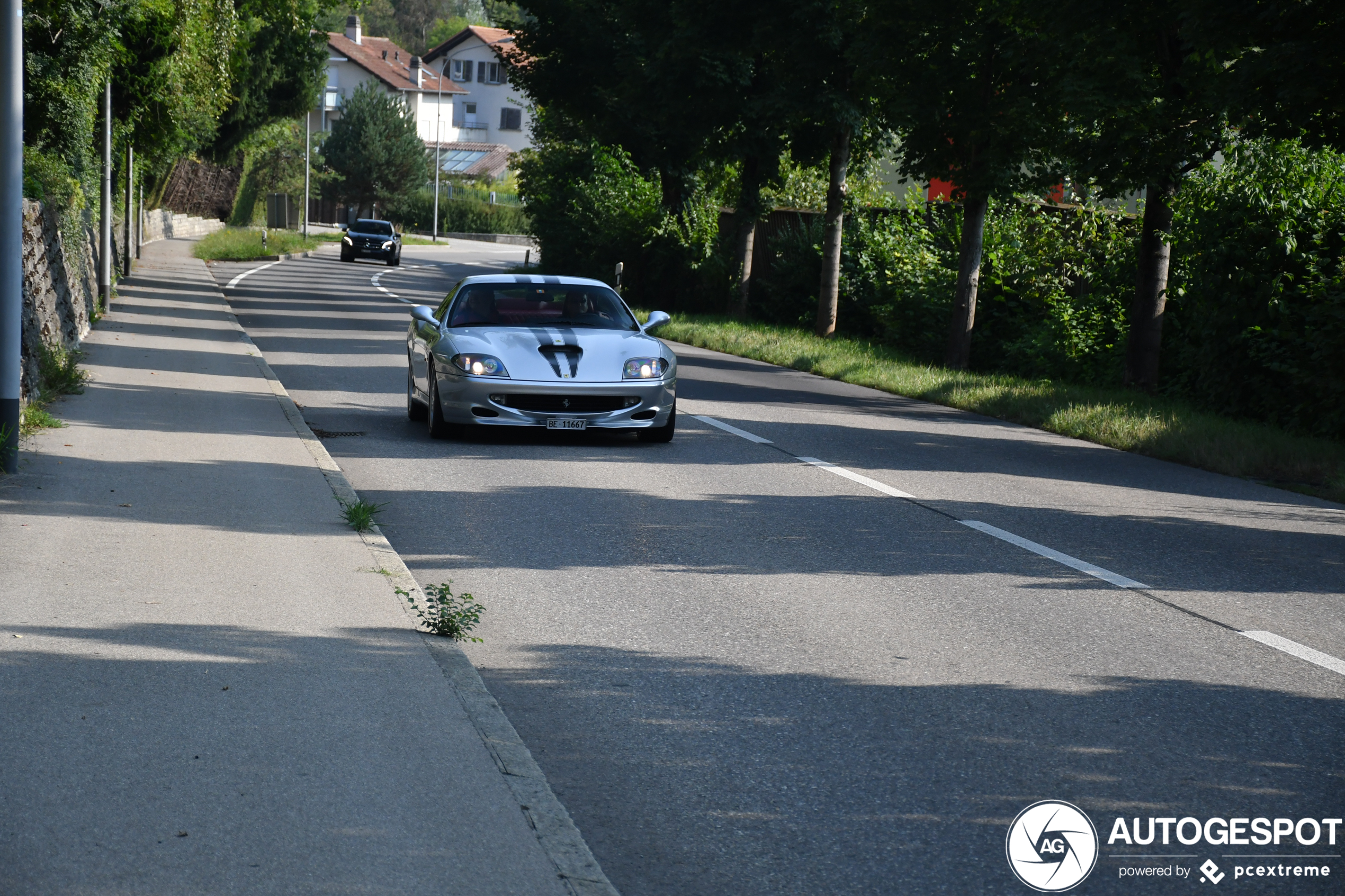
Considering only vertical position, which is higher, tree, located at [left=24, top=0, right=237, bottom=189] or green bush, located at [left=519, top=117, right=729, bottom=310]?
tree, located at [left=24, top=0, right=237, bottom=189]

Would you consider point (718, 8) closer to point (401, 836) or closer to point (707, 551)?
point (707, 551)

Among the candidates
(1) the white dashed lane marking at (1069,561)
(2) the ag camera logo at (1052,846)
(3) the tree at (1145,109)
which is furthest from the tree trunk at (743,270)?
(2) the ag camera logo at (1052,846)

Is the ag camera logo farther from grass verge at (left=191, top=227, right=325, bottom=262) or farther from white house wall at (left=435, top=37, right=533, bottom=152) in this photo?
white house wall at (left=435, top=37, right=533, bottom=152)

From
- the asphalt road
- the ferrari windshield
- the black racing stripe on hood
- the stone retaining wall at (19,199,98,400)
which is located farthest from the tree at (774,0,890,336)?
the asphalt road

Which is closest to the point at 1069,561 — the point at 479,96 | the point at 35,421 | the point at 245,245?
the point at 35,421

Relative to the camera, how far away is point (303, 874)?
3.63 metres

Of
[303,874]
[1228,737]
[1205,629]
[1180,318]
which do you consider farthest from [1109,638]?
[1180,318]

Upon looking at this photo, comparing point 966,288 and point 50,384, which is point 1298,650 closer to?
point 50,384

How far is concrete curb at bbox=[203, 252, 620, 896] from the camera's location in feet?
12.4

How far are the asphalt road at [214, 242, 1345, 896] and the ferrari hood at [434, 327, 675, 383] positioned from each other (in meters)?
0.66

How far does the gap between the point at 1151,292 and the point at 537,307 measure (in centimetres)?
831

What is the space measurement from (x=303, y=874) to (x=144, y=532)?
4.45m

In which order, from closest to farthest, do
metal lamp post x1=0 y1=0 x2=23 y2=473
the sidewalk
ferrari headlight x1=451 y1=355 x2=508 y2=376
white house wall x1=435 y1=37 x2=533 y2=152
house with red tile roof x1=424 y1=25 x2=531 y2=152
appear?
the sidewalk < metal lamp post x1=0 y1=0 x2=23 y2=473 < ferrari headlight x1=451 y1=355 x2=508 y2=376 < house with red tile roof x1=424 y1=25 x2=531 y2=152 < white house wall x1=435 y1=37 x2=533 y2=152

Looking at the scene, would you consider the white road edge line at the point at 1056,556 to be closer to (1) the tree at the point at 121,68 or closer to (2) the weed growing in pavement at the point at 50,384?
(2) the weed growing in pavement at the point at 50,384
